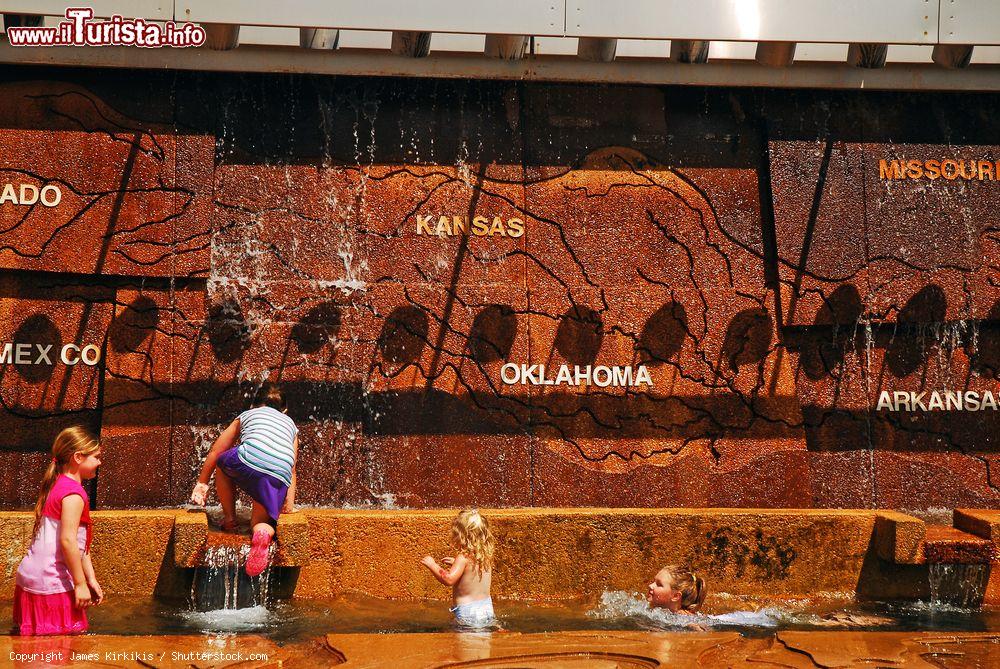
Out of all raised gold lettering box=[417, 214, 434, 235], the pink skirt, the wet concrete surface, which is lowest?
the wet concrete surface

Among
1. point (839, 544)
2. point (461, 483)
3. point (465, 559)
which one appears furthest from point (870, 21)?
point (465, 559)

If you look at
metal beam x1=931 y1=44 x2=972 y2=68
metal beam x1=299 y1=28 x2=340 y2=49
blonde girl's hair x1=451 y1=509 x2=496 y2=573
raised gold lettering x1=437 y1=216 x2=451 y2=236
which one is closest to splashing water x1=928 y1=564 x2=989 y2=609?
blonde girl's hair x1=451 y1=509 x2=496 y2=573

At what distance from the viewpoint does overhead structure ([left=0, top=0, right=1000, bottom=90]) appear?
929cm

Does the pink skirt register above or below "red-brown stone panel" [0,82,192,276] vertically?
below

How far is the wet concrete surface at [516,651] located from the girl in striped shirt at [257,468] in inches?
68.2

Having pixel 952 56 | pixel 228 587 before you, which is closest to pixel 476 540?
pixel 228 587

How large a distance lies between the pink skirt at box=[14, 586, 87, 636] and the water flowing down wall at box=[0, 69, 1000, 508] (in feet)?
11.9

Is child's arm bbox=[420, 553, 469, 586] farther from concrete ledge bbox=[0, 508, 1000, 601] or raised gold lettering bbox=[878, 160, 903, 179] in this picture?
raised gold lettering bbox=[878, 160, 903, 179]

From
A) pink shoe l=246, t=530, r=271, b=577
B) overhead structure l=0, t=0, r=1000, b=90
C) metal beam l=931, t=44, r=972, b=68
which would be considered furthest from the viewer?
metal beam l=931, t=44, r=972, b=68

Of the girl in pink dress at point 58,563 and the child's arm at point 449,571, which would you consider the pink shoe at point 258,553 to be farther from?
the girl in pink dress at point 58,563

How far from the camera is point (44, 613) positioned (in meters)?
5.79

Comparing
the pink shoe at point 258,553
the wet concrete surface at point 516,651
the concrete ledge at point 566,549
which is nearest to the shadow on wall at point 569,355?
the concrete ledge at point 566,549

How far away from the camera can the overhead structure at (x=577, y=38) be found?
9289 mm

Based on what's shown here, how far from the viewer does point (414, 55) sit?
1034 cm
